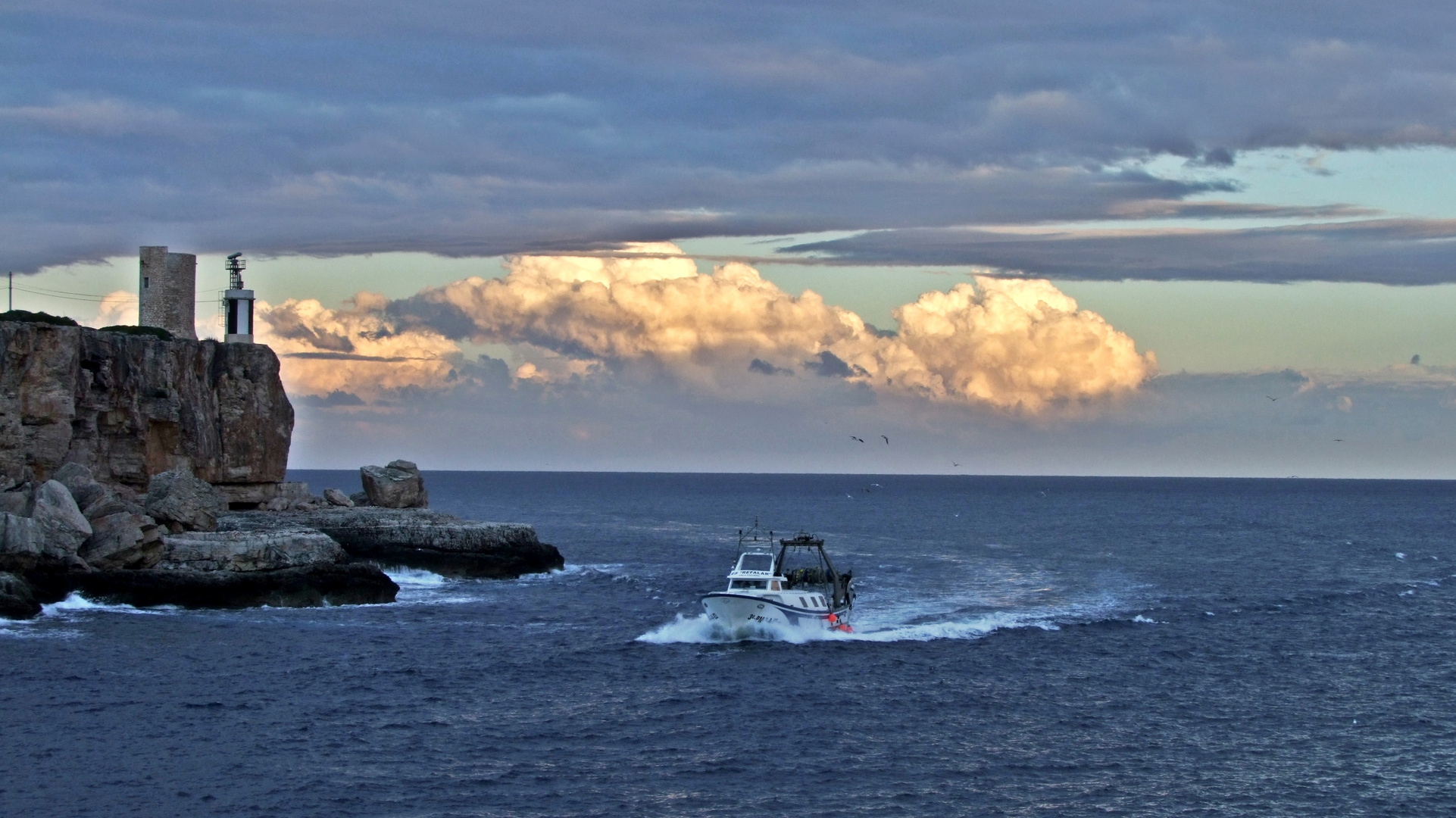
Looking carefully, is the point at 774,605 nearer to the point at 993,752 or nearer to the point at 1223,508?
the point at 993,752

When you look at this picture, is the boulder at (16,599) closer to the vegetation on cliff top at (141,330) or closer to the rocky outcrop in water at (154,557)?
the rocky outcrop in water at (154,557)

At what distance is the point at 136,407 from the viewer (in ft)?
250

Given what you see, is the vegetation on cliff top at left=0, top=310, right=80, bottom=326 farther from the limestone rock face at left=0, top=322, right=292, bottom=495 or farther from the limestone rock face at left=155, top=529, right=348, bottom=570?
the limestone rock face at left=155, top=529, right=348, bottom=570

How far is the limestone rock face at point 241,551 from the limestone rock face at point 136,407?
8437mm

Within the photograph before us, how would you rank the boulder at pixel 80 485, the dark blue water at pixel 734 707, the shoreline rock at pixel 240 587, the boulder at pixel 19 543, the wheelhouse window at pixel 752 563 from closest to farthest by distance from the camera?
the dark blue water at pixel 734 707, the wheelhouse window at pixel 752 563, the boulder at pixel 19 543, the shoreline rock at pixel 240 587, the boulder at pixel 80 485

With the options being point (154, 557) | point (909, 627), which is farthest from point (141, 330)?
point (909, 627)

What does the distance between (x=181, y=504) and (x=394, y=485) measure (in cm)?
2405

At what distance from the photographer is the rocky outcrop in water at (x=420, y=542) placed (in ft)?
249

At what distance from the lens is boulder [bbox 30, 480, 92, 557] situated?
5638 centimetres

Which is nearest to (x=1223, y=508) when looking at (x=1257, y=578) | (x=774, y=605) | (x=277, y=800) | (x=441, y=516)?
(x=1257, y=578)

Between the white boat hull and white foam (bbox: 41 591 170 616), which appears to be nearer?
the white boat hull

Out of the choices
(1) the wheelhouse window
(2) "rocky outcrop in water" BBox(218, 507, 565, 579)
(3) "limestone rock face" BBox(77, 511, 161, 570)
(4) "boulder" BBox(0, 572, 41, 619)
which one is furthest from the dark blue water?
(2) "rocky outcrop in water" BBox(218, 507, 565, 579)

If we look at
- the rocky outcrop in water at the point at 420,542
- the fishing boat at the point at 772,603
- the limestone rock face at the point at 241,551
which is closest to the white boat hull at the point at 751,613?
the fishing boat at the point at 772,603

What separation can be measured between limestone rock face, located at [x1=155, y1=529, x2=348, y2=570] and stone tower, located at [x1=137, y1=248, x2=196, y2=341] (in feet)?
104
